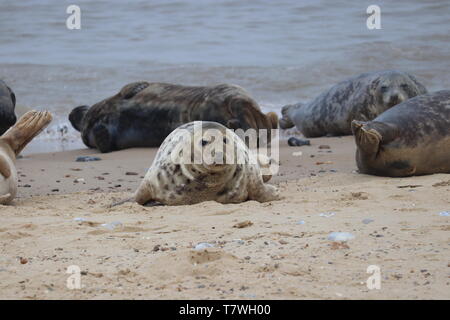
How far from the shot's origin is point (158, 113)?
893 centimetres

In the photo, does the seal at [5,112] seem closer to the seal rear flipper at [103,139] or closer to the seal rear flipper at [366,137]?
the seal rear flipper at [103,139]

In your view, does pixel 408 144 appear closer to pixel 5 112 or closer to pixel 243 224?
pixel 243 224

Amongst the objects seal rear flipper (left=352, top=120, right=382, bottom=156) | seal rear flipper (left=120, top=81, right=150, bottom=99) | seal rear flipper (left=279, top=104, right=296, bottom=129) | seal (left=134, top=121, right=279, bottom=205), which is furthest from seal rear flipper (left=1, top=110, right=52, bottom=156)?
seal rear flipper (left=279, top=104, right=296, bottom=129)

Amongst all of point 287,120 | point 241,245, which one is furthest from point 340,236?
point 287,120

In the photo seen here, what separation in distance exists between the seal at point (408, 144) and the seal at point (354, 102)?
2.74 meters

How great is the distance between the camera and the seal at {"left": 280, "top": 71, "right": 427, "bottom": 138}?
9.22 metres

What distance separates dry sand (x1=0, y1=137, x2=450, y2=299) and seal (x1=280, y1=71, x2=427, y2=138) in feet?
9.94

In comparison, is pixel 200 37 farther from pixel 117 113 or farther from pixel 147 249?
pixel 147 249

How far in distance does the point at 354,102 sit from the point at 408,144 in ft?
11.1

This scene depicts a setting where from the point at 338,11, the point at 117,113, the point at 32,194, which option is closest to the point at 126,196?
the point at 32,194

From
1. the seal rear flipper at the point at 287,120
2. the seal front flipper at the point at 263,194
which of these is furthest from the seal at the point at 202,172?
the seal rear flipper at the point at 287,120

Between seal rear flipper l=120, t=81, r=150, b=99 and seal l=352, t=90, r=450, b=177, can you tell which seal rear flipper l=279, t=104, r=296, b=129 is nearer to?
seal rear flipper l=120, t=81, r=150, b=99

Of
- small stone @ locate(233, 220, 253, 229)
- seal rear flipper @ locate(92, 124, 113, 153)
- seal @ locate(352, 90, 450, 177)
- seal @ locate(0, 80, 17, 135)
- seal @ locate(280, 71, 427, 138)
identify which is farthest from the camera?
seal @ locate(280, 71, 427, 138)

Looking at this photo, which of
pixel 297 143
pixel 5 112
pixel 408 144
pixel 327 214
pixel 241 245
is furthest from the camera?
pixel 297 143
